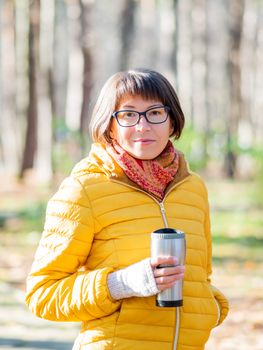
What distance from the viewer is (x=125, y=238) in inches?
134

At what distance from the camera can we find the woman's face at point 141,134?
349 cm

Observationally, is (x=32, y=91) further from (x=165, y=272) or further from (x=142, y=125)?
(x=165, y=272)

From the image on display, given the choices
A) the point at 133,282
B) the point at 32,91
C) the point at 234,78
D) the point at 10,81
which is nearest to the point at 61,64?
the point at 10,81

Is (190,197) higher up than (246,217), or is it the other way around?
(190,197)

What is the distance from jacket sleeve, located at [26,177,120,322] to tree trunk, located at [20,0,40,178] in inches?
735

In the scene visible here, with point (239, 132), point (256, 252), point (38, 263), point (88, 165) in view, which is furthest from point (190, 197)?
point (239, 132)

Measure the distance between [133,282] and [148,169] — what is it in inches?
18.8

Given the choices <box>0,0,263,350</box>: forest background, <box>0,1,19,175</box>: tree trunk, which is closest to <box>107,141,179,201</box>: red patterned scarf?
<box>0,0,263,350</box>: forest background

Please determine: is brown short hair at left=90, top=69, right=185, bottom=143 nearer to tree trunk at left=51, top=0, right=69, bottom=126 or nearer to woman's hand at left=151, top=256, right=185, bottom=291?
woman's hand at left=151, top=256, right=185, bottom=291

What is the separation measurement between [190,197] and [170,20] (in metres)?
24.9

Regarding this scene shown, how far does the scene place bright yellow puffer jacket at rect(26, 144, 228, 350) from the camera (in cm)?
336

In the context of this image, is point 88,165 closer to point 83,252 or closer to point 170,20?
point 83,252

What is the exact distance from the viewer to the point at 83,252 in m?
3.40

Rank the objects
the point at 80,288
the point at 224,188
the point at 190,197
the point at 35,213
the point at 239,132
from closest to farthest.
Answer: the point at 80,288 < the point at 190,197 < the point at 35,213 < the point at 224,188 < the point at 239,132
